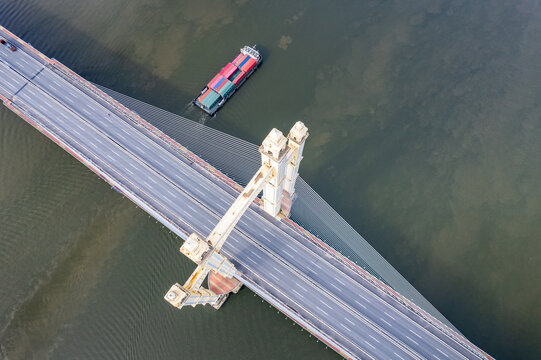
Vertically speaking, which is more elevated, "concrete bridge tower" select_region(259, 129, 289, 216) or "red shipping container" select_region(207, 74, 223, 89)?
"red shipping container" select_region(207, 74, 223, 89)

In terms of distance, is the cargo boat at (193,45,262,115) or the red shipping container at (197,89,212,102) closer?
the red shipping container at (197,89,212,102)

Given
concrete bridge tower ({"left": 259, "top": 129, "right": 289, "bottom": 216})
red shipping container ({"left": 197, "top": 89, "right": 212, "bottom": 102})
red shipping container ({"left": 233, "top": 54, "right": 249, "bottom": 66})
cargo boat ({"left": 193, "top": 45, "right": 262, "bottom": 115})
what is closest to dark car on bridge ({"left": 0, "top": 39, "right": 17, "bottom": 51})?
cargo boat ({"left": 193, "top": 45, "right": 262, "bottom": 115})

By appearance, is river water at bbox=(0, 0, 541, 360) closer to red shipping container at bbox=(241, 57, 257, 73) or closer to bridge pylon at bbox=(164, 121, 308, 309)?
red shipping container at bbox=(241, 57, 257, 73)

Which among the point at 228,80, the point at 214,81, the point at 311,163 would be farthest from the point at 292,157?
the point at 214,81

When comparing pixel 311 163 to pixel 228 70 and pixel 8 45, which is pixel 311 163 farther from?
pixel 8 45

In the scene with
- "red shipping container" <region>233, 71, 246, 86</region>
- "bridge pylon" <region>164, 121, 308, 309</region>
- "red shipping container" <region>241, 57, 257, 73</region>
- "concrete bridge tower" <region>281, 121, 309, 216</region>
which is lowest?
"bridge pylon" <region>164, 121, 308, 309</region>

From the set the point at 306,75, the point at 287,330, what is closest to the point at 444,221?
the point at 287,330

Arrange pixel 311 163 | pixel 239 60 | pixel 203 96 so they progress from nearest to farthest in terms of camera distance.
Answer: pixel 311 163 → pixel 203 96 → pixel 239 60

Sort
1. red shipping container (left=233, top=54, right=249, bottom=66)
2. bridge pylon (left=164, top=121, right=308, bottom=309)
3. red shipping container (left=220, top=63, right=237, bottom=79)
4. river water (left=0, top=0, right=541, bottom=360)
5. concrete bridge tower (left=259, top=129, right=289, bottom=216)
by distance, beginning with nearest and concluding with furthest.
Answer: concrete bridge tower (left=259, top=129, right=289, bottom=216), bridge pylon (left=164, top=121, right=308, bottom=309), river water (left=0, top=0, right=541, bottom=360), red shipping container (left=220, top=63, right=237, bottom=79), red shipping container (left=233, top=54, right=249, bottom=66)
